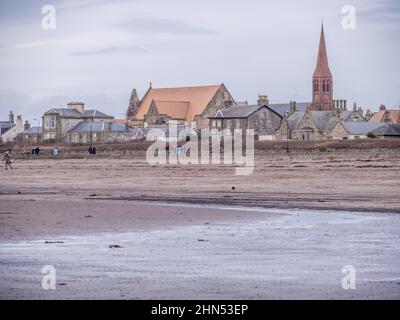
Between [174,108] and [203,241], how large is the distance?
370 feet

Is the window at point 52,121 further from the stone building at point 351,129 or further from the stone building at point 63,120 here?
the stone building at point 351,129

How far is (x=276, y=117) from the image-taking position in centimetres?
10925

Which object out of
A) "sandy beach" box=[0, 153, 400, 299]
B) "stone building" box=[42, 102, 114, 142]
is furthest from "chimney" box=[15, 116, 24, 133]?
"sandy beach" box=[0, 153, 400, 299]

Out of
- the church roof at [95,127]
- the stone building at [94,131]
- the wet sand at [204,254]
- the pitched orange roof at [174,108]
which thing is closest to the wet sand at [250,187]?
the wet sand at [204,254]

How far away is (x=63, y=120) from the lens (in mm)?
125000

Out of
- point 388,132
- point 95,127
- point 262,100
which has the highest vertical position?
point 262,100

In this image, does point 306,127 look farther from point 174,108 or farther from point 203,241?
point 203,241

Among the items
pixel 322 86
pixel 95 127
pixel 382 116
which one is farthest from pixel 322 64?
pixel 95 127

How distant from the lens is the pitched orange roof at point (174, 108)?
130m

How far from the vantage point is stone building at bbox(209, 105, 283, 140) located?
10681 centimetres

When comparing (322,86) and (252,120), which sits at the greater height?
(322,86)

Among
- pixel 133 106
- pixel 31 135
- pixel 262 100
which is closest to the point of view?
pixel 262 100

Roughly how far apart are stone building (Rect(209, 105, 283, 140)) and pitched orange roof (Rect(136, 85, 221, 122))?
61.8 ft

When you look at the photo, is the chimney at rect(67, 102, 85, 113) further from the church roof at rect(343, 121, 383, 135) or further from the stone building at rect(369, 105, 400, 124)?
the church roof at rect(343, 121, 383, 135)
